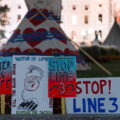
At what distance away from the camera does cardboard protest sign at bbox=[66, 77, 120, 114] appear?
287 inches

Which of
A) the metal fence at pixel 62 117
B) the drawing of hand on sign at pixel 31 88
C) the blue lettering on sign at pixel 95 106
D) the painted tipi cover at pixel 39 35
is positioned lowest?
the metal fence at pixel 62 117

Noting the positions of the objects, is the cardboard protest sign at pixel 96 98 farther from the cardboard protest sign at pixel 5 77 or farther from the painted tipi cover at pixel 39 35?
the painted tipi cover at pixel 39 35

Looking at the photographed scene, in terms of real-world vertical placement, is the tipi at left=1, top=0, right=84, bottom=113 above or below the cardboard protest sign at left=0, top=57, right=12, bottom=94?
above

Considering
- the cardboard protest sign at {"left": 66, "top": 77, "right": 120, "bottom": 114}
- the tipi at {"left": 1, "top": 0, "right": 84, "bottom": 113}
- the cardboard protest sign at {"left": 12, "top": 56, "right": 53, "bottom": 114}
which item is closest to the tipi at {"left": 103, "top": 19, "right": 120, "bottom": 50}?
the tipi at {"left": 1, "top": 0, "right": 84, "bottom": 113}

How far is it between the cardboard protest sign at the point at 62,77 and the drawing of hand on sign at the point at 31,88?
0.30 metres

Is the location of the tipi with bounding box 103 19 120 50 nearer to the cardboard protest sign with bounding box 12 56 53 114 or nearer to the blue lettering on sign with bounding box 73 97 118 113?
the blue lettering on sign with bounding box 73 97 118 113

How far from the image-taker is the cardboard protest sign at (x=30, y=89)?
286 inches

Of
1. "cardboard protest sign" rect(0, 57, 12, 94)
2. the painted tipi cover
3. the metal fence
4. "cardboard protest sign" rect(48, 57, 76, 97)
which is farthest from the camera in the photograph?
the painted tipi cover

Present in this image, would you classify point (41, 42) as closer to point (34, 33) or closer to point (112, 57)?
point (34, 33)

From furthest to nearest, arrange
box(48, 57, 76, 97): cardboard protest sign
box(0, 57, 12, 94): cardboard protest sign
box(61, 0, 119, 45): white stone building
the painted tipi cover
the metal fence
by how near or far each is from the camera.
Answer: box(61, 0, 119, 45): white stone building
the painted tipi cover
box(0, 57, 12, 94): cardboard protest sign
box(48, 57, 76, 97): cardboard protest sign
the metal fence

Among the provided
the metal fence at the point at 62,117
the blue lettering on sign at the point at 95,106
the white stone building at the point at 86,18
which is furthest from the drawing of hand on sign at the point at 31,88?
the white stone building at the point at 86,18

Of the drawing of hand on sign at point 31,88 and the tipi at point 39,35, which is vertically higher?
the tipi at point 39,35

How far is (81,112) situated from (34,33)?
9.20 m

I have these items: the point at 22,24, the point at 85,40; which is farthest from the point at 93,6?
the point at 22,24
